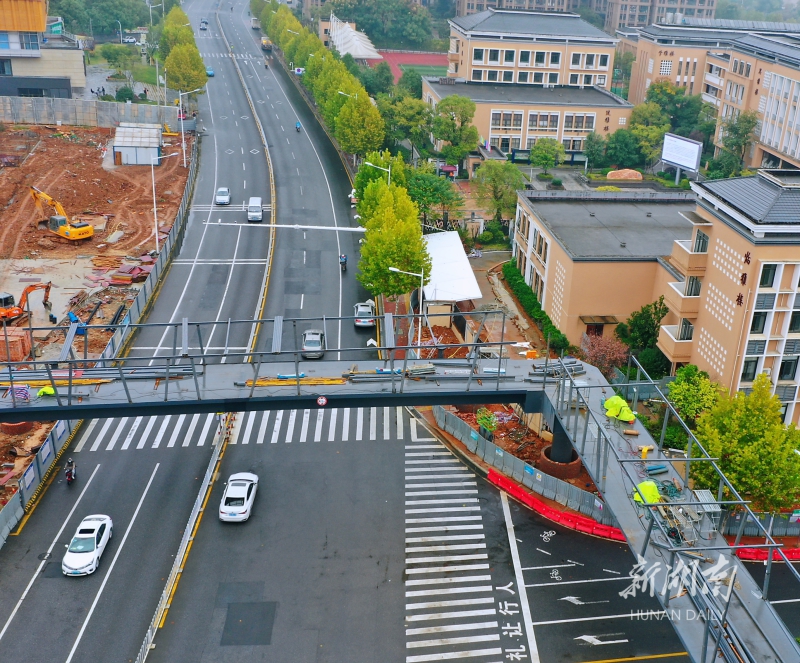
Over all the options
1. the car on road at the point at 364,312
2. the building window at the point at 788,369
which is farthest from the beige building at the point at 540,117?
the building window at the point at 788,369

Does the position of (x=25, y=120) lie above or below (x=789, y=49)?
below

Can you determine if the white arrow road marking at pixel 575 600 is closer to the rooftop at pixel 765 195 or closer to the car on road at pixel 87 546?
the car on road at pixel 87 546

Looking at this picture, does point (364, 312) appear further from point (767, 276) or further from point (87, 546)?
point (87, 546)

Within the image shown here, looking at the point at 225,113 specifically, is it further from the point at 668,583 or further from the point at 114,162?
the point at 668,583

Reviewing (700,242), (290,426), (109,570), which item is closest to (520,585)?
(109,570)

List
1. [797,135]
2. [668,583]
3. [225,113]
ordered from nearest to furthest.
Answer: [668,583]
[797,135]
[225,113]

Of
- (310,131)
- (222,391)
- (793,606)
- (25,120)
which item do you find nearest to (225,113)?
(310,131)
